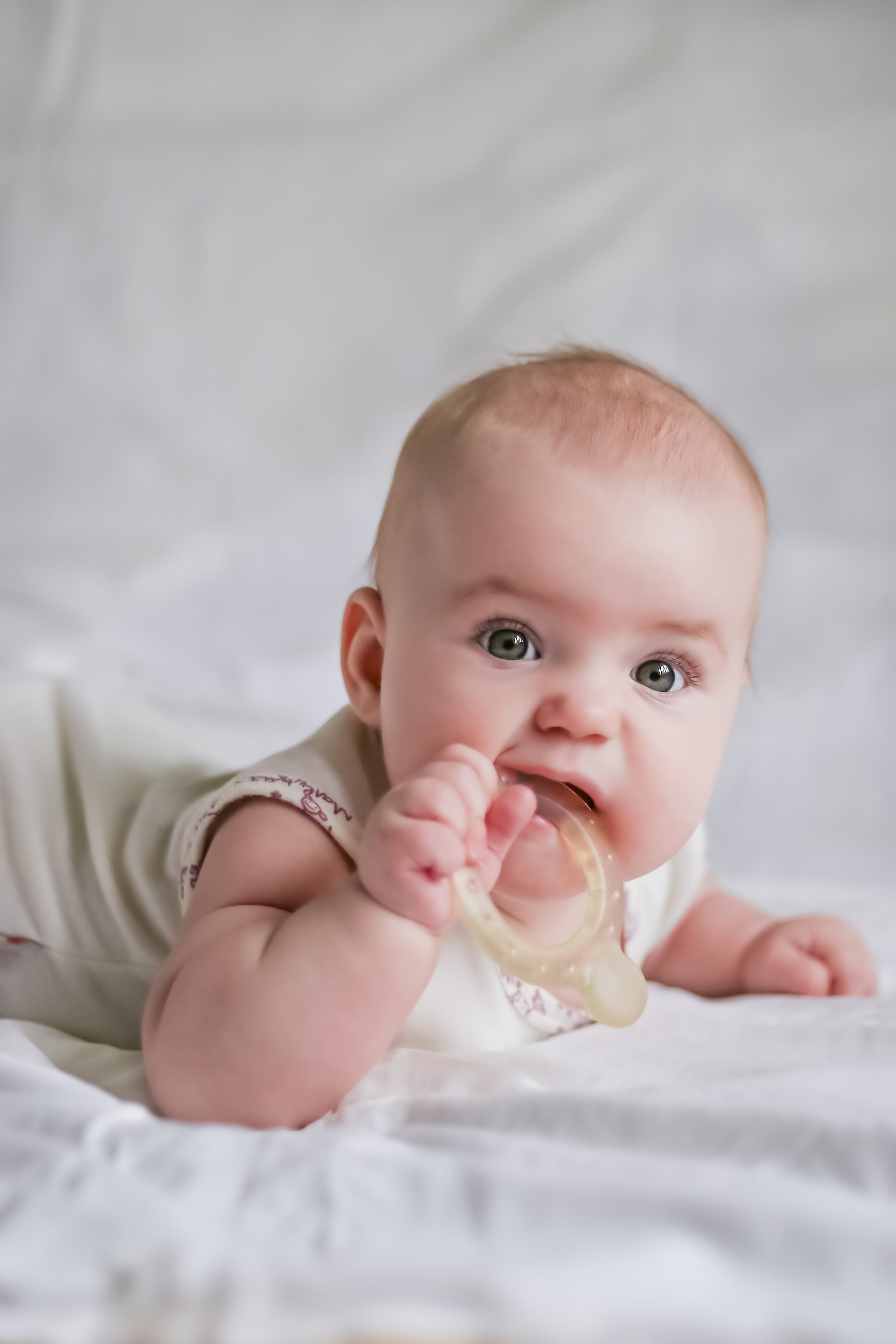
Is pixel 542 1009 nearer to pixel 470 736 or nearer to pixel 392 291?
pixel 470 736

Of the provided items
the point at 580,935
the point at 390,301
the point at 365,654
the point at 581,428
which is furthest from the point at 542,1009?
the point at 390,301

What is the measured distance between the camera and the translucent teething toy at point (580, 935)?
2.57 feet

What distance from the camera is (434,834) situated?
2.45 feet

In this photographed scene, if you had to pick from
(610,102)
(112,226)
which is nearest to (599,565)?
(112,226)

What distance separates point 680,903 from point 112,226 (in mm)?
Answer: 1249

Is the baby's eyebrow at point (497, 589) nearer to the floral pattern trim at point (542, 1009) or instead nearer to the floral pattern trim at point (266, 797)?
the floral pattern trim at point (266, 797)

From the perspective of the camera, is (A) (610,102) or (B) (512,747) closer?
(B) (512,747)

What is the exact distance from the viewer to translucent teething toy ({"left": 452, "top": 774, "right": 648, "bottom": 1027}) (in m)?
0.78

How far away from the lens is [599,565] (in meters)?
0.85

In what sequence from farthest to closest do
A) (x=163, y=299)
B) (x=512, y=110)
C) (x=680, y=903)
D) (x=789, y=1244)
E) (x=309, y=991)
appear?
(x=512, y=110), (x=163, y=299), (x=680, y=903), (x=309, y=991), (x=789, y=1244)

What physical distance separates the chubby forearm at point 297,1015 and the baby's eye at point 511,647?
19 cm

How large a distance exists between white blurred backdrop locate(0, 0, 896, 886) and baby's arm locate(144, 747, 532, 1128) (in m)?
0.81

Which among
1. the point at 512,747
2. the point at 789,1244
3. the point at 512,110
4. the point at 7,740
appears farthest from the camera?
the point at 512,110

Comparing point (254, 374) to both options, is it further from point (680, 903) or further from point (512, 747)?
point (512, 747)
